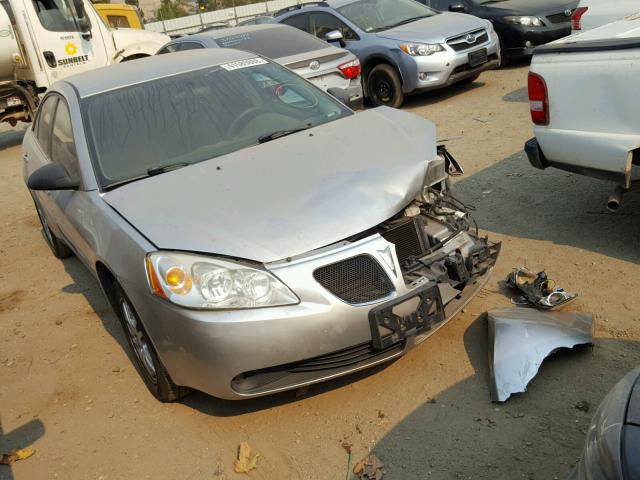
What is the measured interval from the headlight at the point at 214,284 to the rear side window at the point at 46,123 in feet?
7.66

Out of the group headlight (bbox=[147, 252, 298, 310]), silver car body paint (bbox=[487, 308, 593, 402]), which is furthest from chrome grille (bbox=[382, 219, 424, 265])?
headlight (bbox=[147, 252, 298, 310])

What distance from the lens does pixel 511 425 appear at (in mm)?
3031

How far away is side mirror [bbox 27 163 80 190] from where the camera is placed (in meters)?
3.97

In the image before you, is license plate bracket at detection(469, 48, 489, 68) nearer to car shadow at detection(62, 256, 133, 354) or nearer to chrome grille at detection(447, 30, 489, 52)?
chrome grille at detection(447, 30, 489, 52)

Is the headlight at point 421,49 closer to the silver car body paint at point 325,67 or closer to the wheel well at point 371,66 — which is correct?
the wheel well at point 371,66

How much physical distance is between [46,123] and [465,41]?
6.19 metres

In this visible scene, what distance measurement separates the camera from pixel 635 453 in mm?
1656

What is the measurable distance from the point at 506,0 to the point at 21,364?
9505 millimetres

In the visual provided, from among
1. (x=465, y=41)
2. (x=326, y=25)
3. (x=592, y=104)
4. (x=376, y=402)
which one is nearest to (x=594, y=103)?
(x=592, y=104)

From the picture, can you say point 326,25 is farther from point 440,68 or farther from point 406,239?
point 406,239

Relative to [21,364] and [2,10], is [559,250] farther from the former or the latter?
[2,10]

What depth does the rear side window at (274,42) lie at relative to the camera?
8.39m

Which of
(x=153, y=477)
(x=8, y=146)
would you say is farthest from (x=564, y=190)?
(x=8, y=146)

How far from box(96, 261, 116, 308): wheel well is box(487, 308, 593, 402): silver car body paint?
2.06 meters
